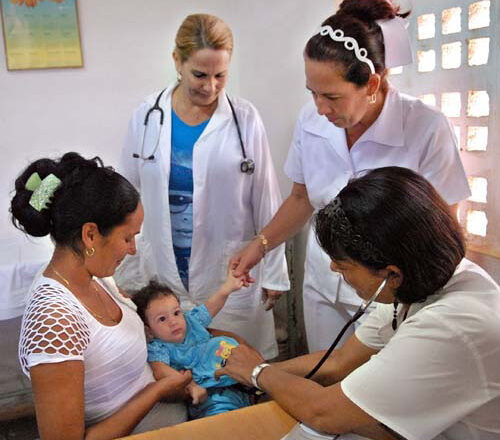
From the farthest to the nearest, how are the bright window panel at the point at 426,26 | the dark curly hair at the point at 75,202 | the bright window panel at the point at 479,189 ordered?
the bright window panel at the point at 426,26
the bright window panel at the point at 479,189
the dark curly hair at the point at 75,202

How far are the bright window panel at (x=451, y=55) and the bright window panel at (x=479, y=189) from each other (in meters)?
0.39

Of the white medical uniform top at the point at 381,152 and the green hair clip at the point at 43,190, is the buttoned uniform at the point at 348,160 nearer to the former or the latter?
the white medical uniform top at the point at 381,152

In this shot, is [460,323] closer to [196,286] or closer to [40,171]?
[40,171]

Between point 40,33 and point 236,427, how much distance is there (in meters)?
2.34

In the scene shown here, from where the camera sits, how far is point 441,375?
1024mm

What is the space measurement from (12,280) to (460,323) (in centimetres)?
180

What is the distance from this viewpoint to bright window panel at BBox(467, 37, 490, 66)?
173 centimetres

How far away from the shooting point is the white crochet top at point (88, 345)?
3.97 ft

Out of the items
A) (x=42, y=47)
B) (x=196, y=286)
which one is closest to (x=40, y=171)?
(x=196, y=286)

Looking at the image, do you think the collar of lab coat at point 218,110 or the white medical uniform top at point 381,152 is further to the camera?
the collar of lab coat at point 218,110

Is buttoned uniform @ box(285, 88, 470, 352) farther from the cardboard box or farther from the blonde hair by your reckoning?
the cardboard box

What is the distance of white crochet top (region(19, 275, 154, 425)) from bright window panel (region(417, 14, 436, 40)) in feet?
4.63

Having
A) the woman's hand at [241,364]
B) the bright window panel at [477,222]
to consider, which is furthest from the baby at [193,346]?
the bright window panel at [477,222]

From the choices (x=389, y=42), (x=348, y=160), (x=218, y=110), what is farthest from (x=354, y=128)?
(x=218, y=110)
